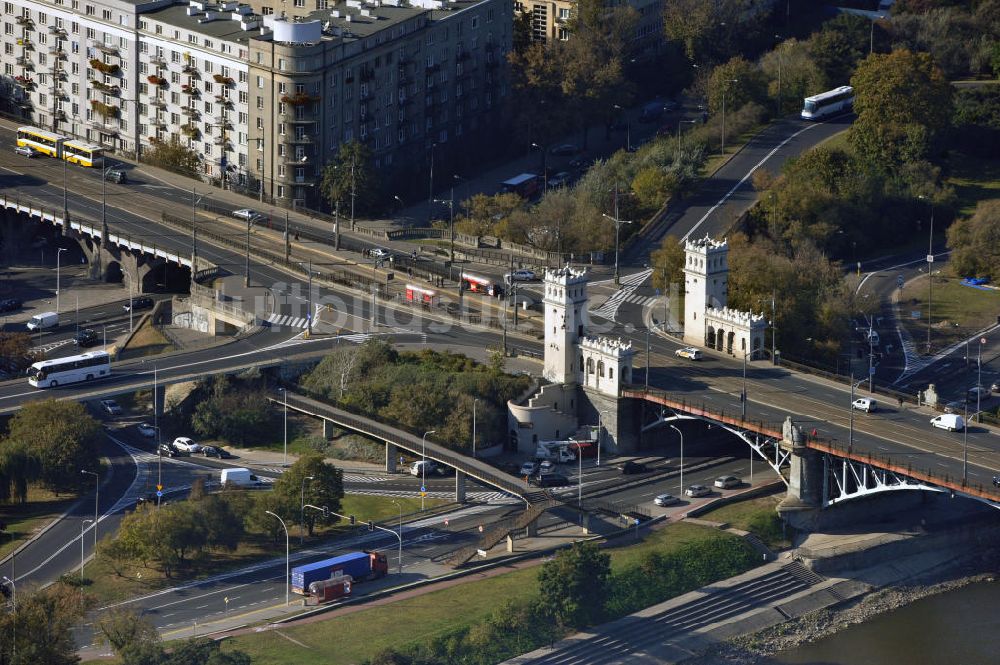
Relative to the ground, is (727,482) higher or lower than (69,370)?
lower

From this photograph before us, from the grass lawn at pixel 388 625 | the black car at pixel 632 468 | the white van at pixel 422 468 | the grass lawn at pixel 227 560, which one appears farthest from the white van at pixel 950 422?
the white van at pixel 422 468

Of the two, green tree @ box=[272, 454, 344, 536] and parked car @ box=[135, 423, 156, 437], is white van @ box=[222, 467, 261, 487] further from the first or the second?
parked car @ box=[135, 423, 156, 437]

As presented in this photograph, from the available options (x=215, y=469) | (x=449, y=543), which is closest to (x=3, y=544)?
(x=215, y=469)

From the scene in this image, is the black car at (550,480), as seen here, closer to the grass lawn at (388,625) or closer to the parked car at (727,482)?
the parked car at (727,482)

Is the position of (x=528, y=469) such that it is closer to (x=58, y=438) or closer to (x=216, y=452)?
(x=216, y=452)

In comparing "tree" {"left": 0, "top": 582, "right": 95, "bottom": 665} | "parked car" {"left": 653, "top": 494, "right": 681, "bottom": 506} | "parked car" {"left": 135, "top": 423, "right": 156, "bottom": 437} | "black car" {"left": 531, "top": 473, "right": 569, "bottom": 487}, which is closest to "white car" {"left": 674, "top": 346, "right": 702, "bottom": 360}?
"parked car" {"left": 653, "top": 494, "right": 681, "bottom": 506}

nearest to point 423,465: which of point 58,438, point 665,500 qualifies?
point 665,500
